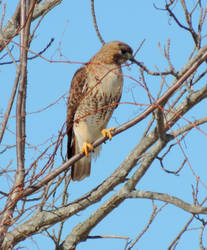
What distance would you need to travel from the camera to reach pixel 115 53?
16.0 feet

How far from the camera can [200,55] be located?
2.56 meters

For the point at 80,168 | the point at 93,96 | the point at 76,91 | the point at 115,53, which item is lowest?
the point at 80,168

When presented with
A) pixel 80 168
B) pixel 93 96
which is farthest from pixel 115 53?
pixel 80 168

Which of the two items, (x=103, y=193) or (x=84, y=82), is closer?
(x=103, y=193)

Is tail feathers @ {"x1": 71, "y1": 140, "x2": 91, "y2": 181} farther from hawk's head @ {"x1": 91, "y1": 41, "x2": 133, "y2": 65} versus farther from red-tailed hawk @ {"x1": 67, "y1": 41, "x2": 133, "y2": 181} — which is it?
hawk's head @ {"x1": 91, "y1": 41, "x2": 133, "y2": 65}

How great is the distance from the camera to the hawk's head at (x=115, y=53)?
484cm

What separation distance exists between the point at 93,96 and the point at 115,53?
546 mm

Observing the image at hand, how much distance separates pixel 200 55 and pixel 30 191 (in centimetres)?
140

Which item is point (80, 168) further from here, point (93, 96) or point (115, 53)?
point (115, 53)

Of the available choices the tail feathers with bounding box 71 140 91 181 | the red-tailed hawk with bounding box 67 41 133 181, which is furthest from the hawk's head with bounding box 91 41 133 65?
the tail feathers with bounding box 71 140 91 181

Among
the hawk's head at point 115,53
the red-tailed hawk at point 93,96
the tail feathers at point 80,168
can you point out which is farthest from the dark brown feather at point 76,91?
the tail feathers at point 80,168

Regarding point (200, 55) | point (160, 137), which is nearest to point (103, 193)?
point (160, 137)

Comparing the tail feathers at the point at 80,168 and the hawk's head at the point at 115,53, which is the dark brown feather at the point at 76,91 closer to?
the hawk's head at the point at 115,53

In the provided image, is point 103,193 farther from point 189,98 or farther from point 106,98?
point 106,98
